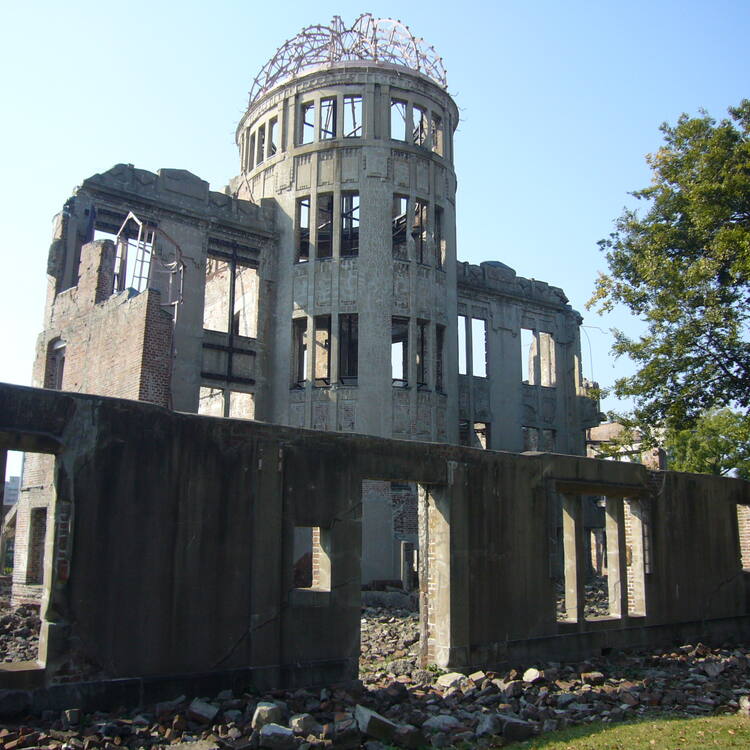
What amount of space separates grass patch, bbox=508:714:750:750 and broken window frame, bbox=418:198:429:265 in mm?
16785

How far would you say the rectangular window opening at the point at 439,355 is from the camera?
23703mm

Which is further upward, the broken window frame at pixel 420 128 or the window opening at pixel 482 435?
the broken window frame at pixel 420 128

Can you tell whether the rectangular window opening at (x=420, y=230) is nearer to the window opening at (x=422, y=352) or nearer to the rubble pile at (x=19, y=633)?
the window opening at (x=422, y=352)

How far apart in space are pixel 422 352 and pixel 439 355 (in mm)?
656

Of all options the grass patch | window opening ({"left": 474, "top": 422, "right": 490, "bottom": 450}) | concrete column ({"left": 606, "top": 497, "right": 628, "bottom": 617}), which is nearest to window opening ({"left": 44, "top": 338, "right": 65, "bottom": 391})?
window opening ({"left": 474, "top": 422, "right": 490, "bottom": 450})

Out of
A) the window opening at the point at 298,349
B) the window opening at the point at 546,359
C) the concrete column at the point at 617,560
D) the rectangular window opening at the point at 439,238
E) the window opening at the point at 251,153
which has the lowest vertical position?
the concrete column at the point at 617,560

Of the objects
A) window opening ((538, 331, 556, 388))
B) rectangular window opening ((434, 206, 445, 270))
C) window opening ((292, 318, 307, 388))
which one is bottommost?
window opening ((292, 318, 307, 388))

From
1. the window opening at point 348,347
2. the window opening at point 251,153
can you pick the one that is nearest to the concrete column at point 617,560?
the window opening at point 348,347

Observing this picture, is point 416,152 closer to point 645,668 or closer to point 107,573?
point 645,668

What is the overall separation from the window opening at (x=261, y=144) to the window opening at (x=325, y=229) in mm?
2481

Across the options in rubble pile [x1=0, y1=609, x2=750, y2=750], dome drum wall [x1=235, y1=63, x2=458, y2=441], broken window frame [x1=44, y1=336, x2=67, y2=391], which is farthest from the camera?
dome drum wall [x1=235, y1=63, x2=458, y2=441]

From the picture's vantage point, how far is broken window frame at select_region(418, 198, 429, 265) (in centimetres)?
2389

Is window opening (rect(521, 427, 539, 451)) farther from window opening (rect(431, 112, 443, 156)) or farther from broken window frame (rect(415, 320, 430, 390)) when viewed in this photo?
window opening (rect(431, 112, 443, 156))

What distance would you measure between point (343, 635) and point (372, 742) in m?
2.71
